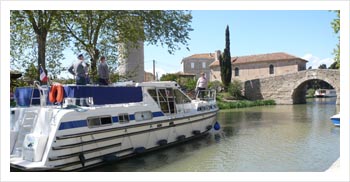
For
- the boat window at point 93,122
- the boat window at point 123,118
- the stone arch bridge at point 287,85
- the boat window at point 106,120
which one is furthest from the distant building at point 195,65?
the boat window at point 93,122

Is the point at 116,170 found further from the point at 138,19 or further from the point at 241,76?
the point at 241,76

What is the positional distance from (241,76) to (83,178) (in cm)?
4207

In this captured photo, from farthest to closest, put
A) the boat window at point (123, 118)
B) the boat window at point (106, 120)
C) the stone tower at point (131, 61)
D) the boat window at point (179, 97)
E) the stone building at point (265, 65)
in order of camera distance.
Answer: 1. the stone building at point (265, 65)
2. the stone tower at point (131, 61)
3. the boat window at point (179, 97)
4. the boat window at point (123, 118)
5. the boat window at point (106, 120)

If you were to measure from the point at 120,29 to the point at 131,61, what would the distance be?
12.3ft

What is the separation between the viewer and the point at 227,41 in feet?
132

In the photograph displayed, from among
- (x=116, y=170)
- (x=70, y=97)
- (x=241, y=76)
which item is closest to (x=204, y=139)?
(x=116, y=170)

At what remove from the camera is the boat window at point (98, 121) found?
7586 mm

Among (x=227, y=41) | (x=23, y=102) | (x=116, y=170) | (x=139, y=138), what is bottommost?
(x=116, y=170)

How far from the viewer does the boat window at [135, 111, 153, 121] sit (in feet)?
29.0

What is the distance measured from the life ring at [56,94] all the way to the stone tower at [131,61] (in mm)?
8436

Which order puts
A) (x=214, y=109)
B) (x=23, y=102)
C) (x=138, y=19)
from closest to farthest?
(x=23, y=102), (x=214, y=109), (x=138, y=19)

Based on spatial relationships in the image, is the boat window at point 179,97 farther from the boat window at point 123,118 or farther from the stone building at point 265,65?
the stone building at point 265,65

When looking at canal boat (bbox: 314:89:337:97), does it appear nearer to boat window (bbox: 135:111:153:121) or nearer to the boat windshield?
the boat windshield

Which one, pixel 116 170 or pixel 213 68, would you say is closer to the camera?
pixel 116 170
